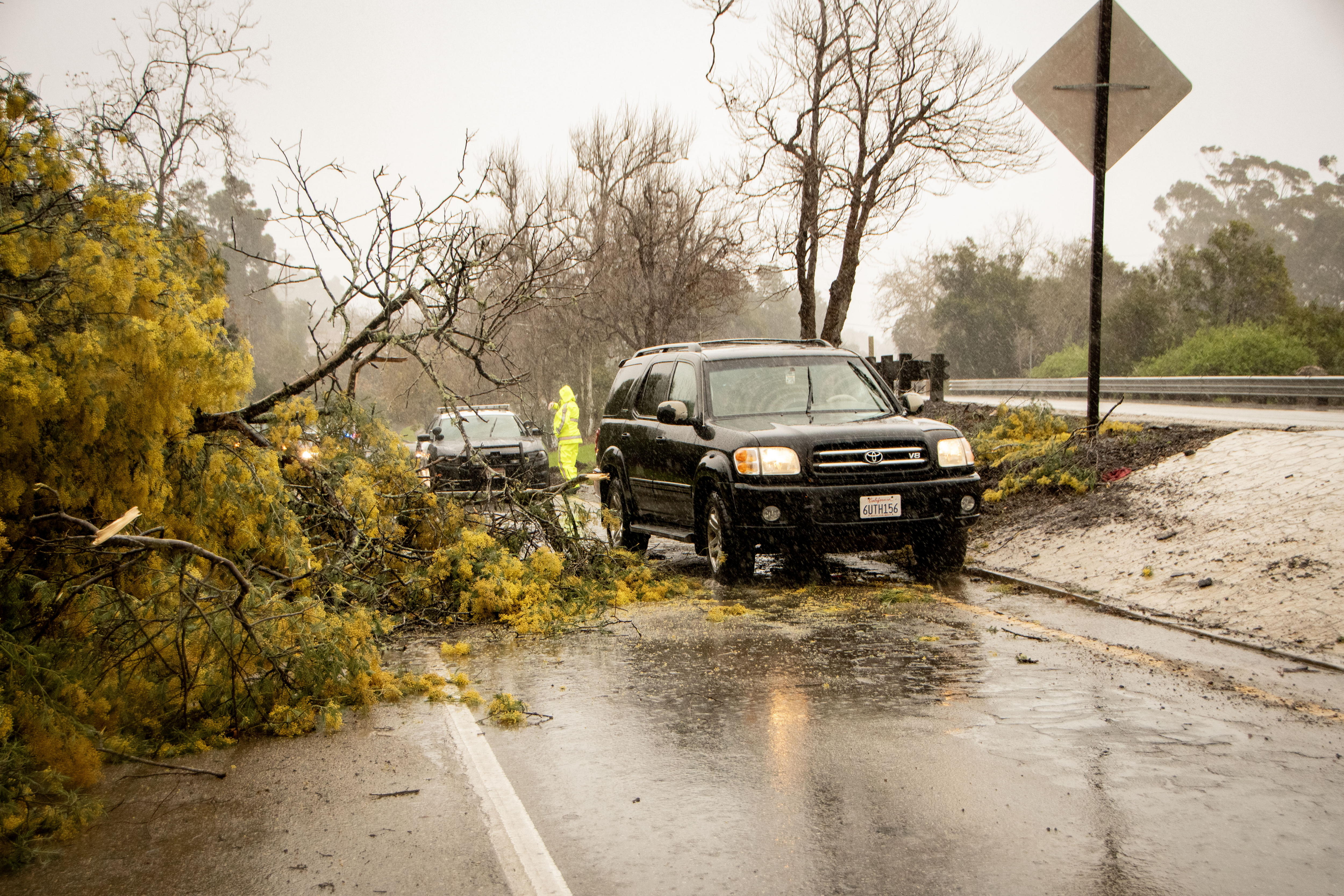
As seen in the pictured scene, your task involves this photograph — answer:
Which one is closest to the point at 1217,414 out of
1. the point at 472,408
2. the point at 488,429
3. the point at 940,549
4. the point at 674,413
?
the point at 940,549

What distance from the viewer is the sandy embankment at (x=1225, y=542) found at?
716 cm

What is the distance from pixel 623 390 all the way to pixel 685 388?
1.78 metres

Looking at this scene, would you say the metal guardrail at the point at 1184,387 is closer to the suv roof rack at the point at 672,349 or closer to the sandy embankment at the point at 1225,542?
the sandy embankment at the point at 1225,542

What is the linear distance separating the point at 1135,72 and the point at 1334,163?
7714 cm

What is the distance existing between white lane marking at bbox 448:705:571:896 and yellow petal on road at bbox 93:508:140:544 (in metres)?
1.70

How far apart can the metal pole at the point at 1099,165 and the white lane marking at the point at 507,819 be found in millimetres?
8195

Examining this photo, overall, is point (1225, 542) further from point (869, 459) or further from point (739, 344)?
point (739, 344)

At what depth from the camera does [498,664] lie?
A: 6.84 metres

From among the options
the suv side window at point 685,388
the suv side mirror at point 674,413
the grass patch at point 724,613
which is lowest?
the grass patch at point 724,613

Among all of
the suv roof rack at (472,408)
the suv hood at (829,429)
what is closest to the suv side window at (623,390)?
the suv roof rack at (472,408)

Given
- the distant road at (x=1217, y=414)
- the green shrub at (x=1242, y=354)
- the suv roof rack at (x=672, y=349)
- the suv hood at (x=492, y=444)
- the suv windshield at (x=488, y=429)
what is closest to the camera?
the suv roof rack at (x=672, y=349)

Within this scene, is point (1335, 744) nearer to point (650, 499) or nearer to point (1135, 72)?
point (650, 499)

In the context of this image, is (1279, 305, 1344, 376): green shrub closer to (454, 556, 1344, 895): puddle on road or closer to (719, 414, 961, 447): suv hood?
(719, 414, 961, 447): suv hood

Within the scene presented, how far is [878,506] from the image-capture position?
345 inches
